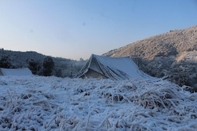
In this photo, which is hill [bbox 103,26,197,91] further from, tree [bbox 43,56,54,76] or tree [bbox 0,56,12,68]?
tree [bbox 0,56,12,68]

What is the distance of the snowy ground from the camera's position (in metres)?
2.79

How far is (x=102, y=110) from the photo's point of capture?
3.53 meters

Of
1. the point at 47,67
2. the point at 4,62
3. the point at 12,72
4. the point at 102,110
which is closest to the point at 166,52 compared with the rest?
the point at 47,67

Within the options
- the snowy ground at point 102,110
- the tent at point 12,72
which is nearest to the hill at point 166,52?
the tent at point 12,72

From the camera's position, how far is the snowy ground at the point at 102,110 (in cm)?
279

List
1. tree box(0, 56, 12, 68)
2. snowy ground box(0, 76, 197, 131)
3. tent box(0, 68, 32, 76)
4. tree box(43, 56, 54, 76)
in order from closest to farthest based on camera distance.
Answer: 1. snowy ground box(0, 76, 197, 131)
2. tent box(0, 68, 32, 76)
3. tree box(0, 56, 12, 68)
4. tree box(43, 56, 54, 76)

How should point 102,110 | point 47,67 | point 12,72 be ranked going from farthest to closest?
1. point 47,67
2. point 12,72
3. point 102,110

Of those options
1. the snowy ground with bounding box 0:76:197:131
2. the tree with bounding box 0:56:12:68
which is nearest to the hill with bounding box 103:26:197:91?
the tree with bounding box 0:56:12:68

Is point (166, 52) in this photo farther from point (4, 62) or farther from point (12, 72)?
point (12, 72)

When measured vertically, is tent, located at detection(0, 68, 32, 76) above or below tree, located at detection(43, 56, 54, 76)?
below

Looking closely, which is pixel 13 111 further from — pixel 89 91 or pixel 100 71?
pixel 100 71

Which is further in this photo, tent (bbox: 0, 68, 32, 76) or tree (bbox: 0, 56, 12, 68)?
tree (bbox: 0, 56, 12, 68)

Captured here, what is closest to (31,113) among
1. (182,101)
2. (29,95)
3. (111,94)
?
(29,95)

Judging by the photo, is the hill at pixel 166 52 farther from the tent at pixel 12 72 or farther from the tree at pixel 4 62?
the tree at pixel 4 62
